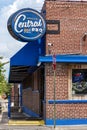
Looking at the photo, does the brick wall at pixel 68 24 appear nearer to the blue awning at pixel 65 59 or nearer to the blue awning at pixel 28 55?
the blue awning at pixel 65 59

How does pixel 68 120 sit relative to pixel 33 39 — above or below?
below

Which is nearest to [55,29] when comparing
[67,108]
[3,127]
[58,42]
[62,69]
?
[58,42]

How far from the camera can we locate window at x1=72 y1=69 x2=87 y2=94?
896 inches

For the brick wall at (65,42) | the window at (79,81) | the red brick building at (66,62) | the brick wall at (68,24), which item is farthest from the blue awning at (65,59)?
the window at (79,81)

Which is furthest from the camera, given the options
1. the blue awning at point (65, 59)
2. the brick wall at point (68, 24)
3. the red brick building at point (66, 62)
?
the brick wall at point (68, 24)

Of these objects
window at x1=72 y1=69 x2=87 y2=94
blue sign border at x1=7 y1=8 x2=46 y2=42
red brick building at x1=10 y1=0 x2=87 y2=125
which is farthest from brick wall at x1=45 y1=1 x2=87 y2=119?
blue sign border at x1=7 y1=8 x2=46 y2=42

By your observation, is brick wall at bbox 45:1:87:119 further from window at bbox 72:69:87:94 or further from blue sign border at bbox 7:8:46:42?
blue sign border at bbox 7:8:46:42

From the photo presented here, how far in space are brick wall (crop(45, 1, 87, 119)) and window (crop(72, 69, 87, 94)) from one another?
17.6 inches

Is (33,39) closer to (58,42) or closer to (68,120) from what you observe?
(58,42)

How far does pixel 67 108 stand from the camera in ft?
72.6

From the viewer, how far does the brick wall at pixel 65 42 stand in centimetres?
2219

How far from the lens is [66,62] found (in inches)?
875

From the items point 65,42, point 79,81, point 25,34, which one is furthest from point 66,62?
point 25,34

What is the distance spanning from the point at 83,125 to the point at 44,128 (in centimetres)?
222
